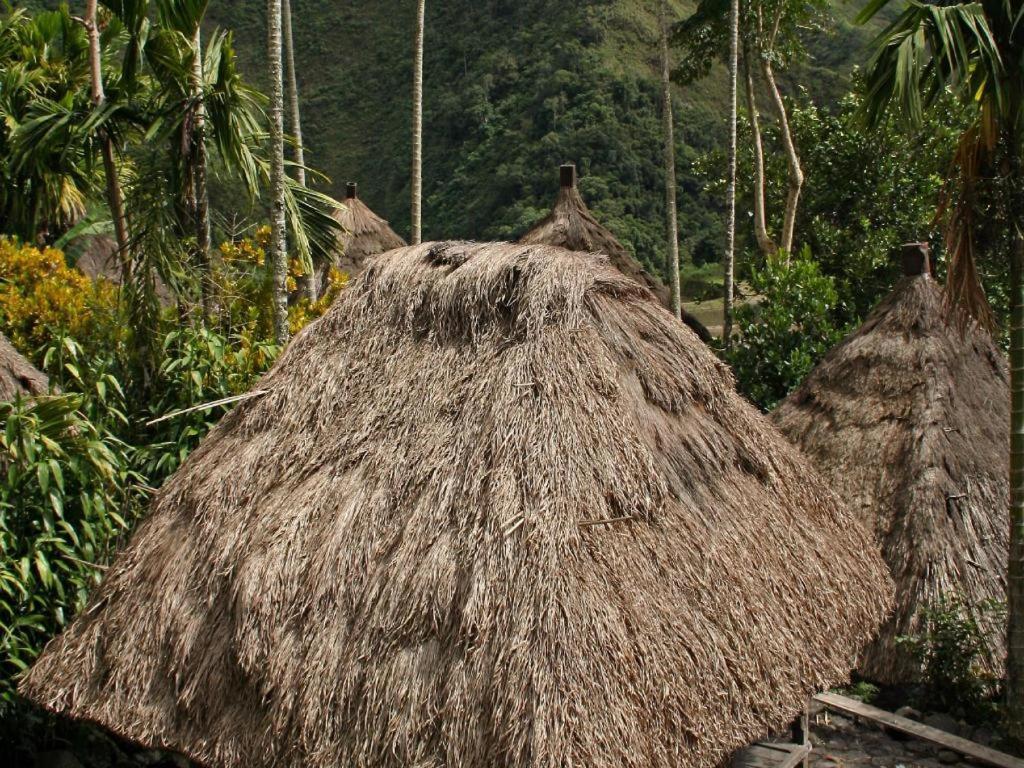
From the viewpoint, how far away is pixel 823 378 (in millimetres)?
9227

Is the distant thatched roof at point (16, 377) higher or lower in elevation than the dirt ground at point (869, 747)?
higher

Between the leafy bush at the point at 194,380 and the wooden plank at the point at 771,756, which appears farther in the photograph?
the leafy bush at the point at 194,380

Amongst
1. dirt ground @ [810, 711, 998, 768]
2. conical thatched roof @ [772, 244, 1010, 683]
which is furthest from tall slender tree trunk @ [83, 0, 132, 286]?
dirt ground @ [810, 711, 998, 768]

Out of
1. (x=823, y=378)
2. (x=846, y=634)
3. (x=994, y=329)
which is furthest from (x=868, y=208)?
(x=846, y=634)

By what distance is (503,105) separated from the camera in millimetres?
31891

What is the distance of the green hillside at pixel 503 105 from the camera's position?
28.4 meters

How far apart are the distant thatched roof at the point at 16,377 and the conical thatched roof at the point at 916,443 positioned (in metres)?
5.82

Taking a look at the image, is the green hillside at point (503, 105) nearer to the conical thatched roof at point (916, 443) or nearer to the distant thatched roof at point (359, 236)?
the distant thatched roof at point (359, 236)

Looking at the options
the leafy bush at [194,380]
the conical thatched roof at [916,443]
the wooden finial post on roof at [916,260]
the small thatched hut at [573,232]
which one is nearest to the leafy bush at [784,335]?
the small thatched hut at [573,232]

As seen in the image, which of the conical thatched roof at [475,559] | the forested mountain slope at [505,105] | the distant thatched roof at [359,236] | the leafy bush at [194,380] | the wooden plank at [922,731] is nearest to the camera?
the conical thatched roof at [475,559]

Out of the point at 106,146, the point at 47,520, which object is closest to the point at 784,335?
the point at 106,146

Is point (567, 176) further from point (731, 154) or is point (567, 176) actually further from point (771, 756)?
point (771, 756)

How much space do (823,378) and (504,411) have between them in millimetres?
5177

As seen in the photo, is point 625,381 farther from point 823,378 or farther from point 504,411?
point 823,378
